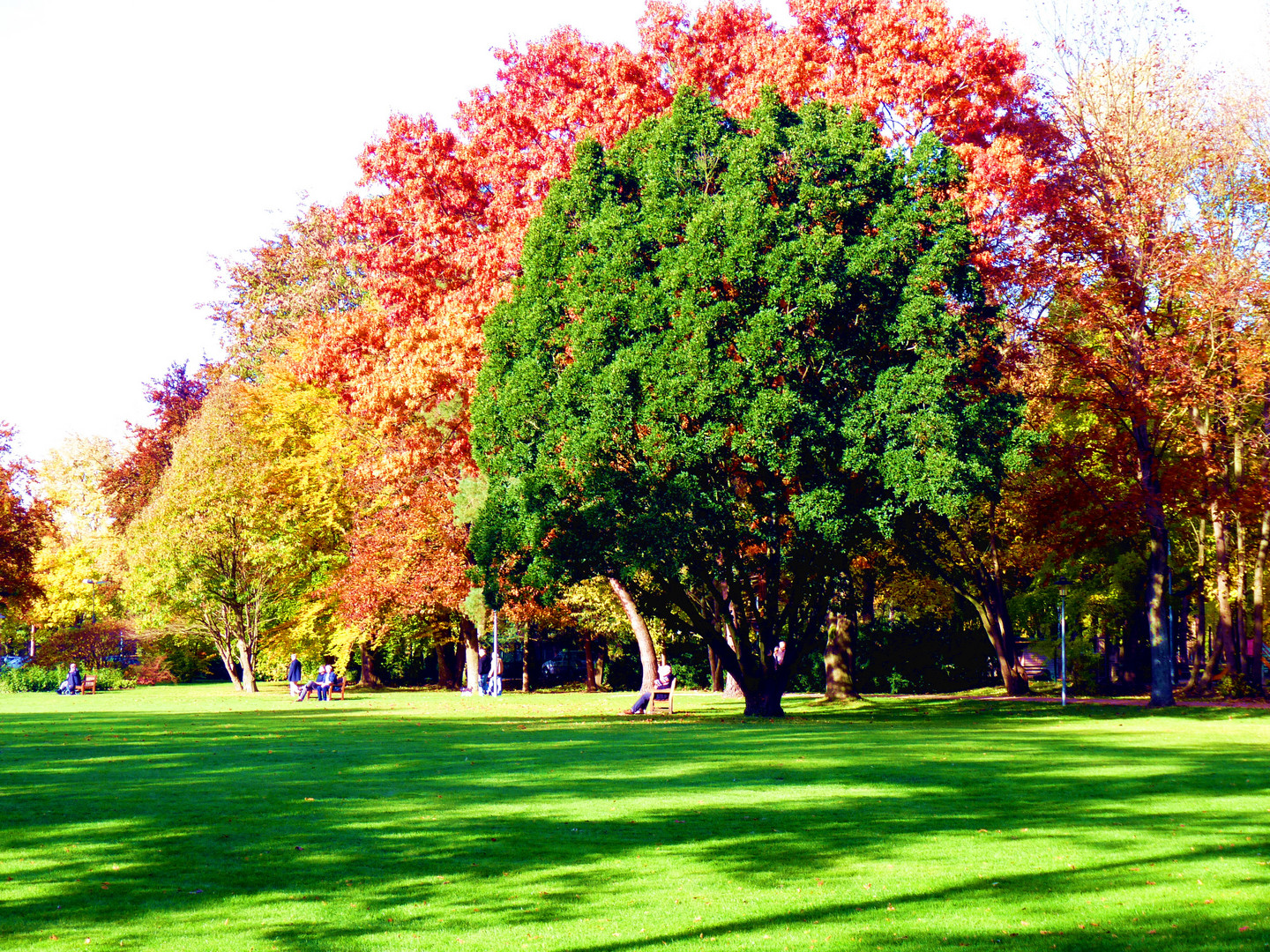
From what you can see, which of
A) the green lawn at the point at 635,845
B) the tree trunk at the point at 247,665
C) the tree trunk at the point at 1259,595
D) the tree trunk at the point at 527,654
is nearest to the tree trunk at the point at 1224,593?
the tree trunk at the point at 1259,595

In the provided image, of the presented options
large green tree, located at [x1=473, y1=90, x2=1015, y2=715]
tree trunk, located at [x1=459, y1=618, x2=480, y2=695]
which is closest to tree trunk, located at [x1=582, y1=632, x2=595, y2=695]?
tree trunk, located at [x1=459, y1=618, x2=480, y2=695]

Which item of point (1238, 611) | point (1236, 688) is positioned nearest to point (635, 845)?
point (1236, 688)

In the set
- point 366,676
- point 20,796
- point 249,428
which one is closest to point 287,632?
point 366,676

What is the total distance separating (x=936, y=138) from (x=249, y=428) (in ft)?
111

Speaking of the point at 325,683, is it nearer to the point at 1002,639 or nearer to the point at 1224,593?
the point at 1002,639

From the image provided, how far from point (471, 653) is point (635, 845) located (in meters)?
34.4

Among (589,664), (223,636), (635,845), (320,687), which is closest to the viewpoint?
(635,845)

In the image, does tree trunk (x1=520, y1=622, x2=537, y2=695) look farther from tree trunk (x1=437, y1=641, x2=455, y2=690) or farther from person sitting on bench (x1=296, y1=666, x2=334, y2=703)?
person sitting on bench (x1=296, y1=666, x2=334, y2=703)

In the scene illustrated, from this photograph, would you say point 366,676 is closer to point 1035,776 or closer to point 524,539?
point 524,539

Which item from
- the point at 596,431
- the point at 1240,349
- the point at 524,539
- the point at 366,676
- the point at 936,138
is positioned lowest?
the point at 366,676

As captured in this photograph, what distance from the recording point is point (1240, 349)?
28.4 meters

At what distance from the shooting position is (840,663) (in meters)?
34.6

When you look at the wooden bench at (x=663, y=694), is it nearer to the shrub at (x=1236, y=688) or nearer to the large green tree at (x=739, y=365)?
the large green tree at (x=739, y=365)

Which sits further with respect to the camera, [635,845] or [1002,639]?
[1002,639]
